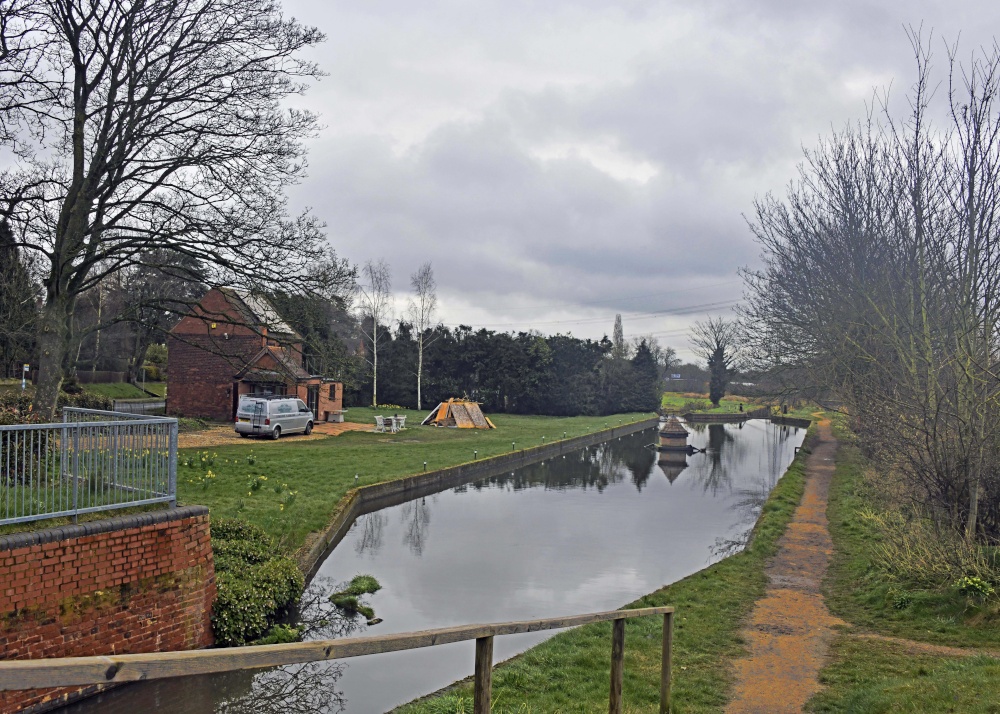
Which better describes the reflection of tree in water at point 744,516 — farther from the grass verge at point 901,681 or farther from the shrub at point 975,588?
the grass verge at point 901,681

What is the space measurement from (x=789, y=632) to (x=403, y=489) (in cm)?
1234

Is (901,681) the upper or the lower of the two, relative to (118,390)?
lower

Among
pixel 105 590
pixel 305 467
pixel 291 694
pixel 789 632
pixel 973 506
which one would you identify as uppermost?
pixel 973 506

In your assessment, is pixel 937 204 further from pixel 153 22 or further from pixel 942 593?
pixel 153 22

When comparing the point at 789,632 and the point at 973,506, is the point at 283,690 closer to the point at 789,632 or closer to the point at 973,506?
the point at 789,632

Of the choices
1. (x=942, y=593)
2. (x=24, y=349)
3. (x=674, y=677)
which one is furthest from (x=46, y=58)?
(x=24, y=349)

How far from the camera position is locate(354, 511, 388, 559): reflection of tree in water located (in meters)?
14.0

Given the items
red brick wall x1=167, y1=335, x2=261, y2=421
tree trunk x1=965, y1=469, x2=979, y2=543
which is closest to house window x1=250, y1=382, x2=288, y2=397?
red brick wall x1=167, y1=335, x2=261, y2=421

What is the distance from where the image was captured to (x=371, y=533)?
1542cm

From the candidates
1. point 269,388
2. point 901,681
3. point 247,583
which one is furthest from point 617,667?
point 269,388

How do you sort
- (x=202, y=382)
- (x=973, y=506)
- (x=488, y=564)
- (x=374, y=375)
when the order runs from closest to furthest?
1. (x=973, y=506)
2. (x=488, y=564)
3. (x=202, y=382)
4. (x=374, y=375)

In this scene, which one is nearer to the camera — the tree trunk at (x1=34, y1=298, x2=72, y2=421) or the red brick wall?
the tree trunk at (x1=34, y1=298, x2=72, y2=421)

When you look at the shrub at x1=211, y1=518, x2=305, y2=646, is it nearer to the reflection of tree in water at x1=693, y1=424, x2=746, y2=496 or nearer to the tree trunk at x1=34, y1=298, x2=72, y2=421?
the tree trunk at x1=34, y1=298, x2=72, y2=421

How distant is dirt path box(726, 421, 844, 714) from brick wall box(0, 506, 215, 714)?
18.2 feet
